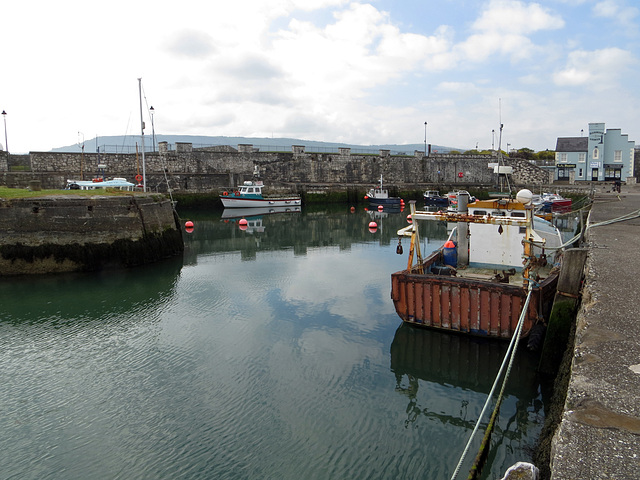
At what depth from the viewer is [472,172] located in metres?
52.1

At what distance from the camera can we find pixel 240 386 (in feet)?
27.7

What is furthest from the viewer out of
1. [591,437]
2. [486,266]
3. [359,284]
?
[359,284]

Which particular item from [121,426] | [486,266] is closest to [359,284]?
[486,266]

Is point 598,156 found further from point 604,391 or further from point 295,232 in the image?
point 604,391

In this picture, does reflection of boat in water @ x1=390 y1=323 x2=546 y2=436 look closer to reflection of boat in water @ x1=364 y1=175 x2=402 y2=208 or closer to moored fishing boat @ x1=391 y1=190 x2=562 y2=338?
moored fishing boat @ x1=391 y1=190 x2=562 y2=338

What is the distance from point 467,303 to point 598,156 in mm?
44889

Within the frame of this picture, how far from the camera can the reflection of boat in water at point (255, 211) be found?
3719cm

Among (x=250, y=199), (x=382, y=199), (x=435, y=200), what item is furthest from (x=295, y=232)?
(x=435, y=200)

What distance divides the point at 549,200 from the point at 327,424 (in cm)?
2889

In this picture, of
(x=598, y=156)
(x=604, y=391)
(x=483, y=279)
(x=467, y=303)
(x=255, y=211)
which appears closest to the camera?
(x=604, y=391)

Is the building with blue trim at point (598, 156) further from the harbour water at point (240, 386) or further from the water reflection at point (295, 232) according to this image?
the harbour water at point (240, 386)

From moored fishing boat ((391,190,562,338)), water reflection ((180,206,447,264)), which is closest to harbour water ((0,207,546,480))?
moored fishing boat ((391,190,562,338))

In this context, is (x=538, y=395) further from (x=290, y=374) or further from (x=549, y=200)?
(x=549, y=200)

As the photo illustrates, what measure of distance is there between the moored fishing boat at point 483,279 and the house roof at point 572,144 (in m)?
40.2
